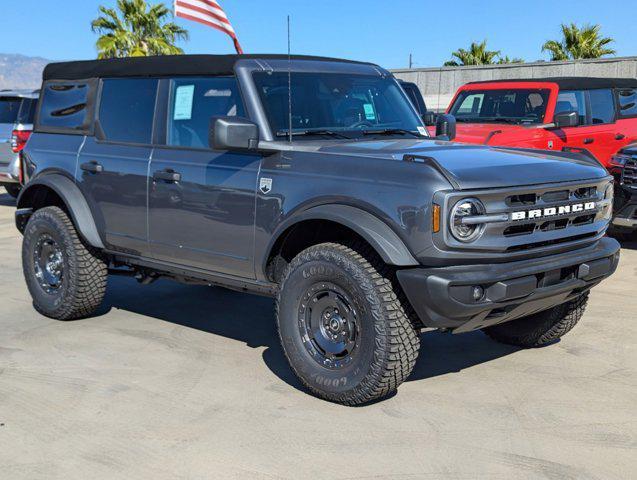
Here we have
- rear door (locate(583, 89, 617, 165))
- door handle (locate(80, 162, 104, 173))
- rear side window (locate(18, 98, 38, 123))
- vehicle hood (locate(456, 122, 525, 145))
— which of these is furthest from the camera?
rear side window (locate(18, 98, 38, 123))

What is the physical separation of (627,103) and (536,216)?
307 inches

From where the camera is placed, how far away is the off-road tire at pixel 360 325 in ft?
13.9

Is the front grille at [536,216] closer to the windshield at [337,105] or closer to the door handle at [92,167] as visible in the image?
the windshield at [337,105]

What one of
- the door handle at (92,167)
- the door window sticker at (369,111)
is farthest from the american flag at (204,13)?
the door window sticker at (369,111)

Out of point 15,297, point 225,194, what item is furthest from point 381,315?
point 15,297

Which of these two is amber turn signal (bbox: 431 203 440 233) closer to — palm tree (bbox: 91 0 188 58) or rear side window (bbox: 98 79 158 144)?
rear side window (bbox: 98 79 158 144)

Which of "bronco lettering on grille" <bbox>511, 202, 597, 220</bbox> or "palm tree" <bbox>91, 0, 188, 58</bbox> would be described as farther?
"palm tree" <bbox>91, 0, 188, 58</bbox>

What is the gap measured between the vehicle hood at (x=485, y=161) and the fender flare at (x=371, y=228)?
13.7 inches

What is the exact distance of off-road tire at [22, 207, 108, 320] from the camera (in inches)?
240

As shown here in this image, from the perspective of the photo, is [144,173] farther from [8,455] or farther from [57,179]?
[8,455]

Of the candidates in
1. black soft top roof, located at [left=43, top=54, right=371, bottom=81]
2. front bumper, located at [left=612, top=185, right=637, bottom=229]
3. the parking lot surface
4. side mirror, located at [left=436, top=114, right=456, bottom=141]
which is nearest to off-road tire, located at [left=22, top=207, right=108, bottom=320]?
the parking lot surface

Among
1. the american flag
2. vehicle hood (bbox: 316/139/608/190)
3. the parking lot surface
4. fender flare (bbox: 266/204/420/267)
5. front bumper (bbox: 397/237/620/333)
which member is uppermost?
the american flag

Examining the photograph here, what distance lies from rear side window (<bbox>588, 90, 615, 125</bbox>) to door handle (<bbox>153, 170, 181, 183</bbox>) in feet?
23.5

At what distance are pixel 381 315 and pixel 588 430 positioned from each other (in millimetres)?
1170
